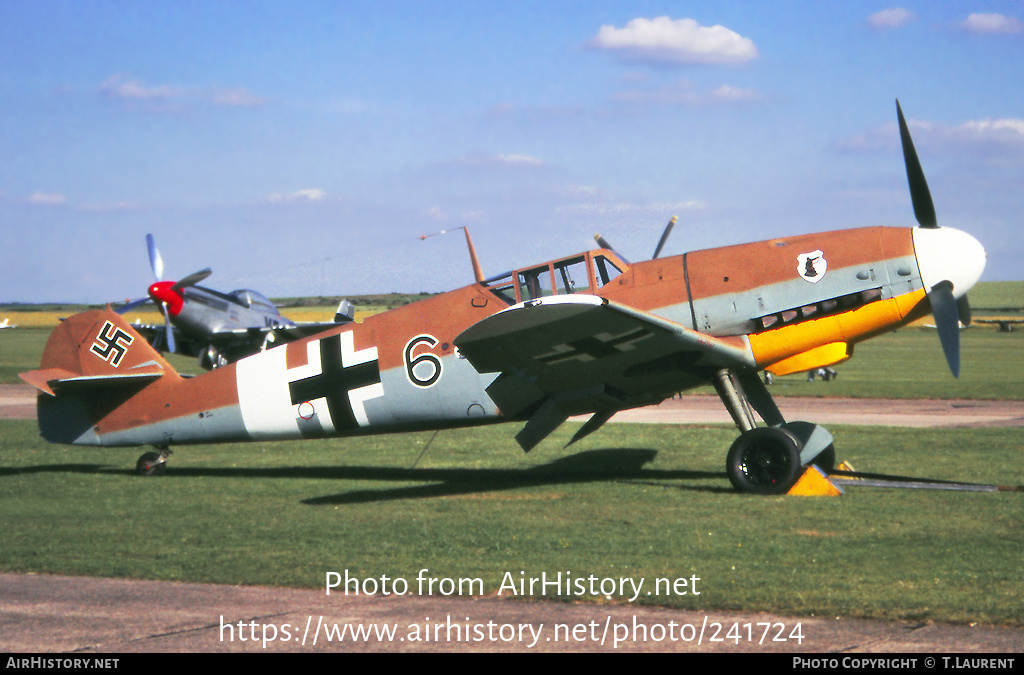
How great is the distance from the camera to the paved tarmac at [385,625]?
5.53m

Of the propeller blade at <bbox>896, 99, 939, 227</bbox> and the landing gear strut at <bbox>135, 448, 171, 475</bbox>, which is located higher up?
the propeller blade at <bbox>896, 99, 939, 227</bbox>

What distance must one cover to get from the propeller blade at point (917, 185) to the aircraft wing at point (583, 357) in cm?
247

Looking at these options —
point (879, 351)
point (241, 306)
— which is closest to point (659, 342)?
point (241, 306)

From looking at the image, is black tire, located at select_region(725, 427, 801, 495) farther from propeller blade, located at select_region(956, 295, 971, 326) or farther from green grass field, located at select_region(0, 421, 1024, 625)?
propeller blade, located at select_region(956, 295, 971, 326)

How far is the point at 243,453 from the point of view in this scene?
16.7 metres

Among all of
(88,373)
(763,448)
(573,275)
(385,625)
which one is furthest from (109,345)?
(385,625)

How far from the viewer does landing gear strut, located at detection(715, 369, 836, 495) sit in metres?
10.7

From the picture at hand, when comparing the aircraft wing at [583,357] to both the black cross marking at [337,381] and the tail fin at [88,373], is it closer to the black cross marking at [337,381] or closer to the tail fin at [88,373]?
the black cross marking at [337,381]

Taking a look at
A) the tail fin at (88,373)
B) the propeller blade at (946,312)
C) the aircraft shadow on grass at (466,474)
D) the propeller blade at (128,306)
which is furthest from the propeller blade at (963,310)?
the propeller blade at (128,306)

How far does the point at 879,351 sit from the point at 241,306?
125 ft

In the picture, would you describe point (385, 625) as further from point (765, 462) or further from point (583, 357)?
point (765, 462)

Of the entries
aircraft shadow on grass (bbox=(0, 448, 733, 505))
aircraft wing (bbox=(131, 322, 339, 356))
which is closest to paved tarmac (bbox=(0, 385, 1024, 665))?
aircraft shadow on grass (bbox=(0, 448, 733, 505))

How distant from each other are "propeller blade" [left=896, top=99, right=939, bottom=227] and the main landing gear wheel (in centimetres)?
1044
